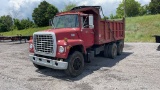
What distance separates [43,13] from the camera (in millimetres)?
70875

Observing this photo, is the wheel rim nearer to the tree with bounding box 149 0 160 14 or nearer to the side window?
the side window

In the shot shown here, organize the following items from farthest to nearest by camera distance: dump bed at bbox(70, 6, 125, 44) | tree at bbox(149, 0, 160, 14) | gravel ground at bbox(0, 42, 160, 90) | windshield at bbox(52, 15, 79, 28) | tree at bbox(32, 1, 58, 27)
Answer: tree at bbox(149, 0, 160, 14) → tree at bbox(32, 1, 58, 27) → dump bed at bbox(70, 6, 125, 44) → windshield at bbox(52, 15, 79, 28) → gravel ground at bbox(0, 42, 160, 90)

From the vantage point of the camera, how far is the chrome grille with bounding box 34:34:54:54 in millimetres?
7586

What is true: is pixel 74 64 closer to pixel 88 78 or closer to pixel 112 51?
pixel 88 78

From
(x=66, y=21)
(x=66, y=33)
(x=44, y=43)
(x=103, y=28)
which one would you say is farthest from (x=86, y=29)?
(x=44, y=43)

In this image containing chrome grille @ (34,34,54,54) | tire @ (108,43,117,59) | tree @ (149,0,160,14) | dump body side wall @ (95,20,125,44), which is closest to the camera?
chrome grille @ (34,34,54,54)

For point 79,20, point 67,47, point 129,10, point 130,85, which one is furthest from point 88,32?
point 129,10

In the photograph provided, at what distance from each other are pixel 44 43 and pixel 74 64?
1.49m

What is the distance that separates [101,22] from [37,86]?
5.07 meters

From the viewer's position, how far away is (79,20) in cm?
847

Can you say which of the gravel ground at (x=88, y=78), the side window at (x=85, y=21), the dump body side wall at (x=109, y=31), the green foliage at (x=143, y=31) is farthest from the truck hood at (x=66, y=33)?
the green foliage at (x=143, y=31)

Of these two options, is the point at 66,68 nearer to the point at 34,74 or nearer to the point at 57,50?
the point at 57,50

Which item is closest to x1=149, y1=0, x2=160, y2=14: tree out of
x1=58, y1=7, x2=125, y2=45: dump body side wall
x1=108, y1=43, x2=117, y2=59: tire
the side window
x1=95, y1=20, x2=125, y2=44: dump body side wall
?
x1=95, y1=20, x2=125, y2=44: dump body side wall

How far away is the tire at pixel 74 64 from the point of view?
7.62 m
